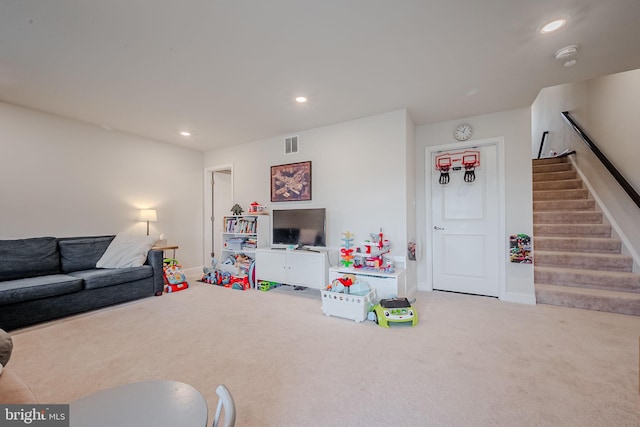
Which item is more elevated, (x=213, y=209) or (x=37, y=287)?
(x=213, y=209)

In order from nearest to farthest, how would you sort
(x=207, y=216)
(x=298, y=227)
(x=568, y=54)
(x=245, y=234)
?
(x=568, y=54) → (x=298, y=227) → (x=245, y=234) → (x=207, y=216)

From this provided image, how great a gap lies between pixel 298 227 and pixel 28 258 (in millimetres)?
3158

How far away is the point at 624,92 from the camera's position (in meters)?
3.21

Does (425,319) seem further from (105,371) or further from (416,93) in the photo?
(105,371)

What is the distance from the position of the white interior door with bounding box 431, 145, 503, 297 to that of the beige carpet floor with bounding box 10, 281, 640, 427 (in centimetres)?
57

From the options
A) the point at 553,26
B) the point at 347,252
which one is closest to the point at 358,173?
the point at 347,252

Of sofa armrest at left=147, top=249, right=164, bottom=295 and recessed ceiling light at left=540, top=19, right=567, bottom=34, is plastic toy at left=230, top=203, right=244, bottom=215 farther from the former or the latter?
recessed ceiling light at left=540, top=19, right=567, bottom=34

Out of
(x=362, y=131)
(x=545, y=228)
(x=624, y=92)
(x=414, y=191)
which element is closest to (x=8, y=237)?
(x=362, y=131)

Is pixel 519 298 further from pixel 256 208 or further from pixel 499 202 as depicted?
pixel 256 208

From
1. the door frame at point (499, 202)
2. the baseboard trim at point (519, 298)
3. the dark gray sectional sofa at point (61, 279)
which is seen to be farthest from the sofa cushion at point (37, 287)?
the baseboard trim at point (519, 298)

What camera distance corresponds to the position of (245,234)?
429 centimetres

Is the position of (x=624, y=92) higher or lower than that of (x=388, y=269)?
higher

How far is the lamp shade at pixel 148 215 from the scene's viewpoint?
13.5ft

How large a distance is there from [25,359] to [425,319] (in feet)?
11.3
